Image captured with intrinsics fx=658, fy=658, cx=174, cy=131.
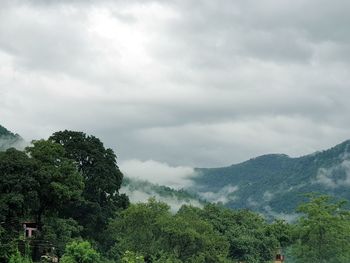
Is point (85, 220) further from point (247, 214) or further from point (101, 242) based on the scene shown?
point (247, 214)

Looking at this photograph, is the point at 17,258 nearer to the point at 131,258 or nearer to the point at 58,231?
the point at 131,258

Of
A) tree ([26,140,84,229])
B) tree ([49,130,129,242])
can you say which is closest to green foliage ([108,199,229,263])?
tree ([49,130,129,242])

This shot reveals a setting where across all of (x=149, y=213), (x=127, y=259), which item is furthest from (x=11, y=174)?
(x=149, y=213)

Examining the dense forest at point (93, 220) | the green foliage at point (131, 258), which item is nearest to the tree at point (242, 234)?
the dense forest at point (93, 220)

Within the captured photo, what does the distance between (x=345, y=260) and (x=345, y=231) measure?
10.3ft

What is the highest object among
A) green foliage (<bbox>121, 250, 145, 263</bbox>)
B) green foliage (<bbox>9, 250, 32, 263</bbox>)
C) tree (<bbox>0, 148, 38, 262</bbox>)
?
tree (<bbox>0, 148, 38, 262</bbox>)

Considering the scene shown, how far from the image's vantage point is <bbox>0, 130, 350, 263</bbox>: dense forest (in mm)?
57844

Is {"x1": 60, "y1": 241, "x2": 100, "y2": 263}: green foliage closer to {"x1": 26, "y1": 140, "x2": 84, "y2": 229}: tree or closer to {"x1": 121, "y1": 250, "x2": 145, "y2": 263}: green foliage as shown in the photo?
{"x1": 121, "y1": 250, "x2": 145, "y2": 263}: green foliage

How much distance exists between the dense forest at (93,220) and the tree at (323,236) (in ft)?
0.35

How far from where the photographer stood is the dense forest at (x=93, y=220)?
2277 inches

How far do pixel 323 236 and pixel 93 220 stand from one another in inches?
1003

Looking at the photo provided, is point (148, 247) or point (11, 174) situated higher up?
point (11, 174)

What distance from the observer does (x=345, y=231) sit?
7088 centimetres

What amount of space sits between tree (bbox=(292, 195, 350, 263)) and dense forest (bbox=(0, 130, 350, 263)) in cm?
11
